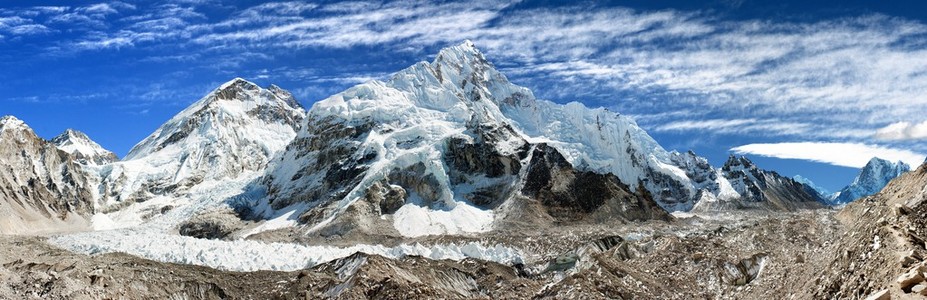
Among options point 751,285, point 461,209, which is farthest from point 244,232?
point 751,285

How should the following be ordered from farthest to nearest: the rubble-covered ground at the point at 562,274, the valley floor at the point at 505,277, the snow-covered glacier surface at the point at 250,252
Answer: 1. the snow-covered glacier surface at the point at 250,252
2. the valley floor at the point at 505,277
3. the rubble-covered ground at the point at 562,274

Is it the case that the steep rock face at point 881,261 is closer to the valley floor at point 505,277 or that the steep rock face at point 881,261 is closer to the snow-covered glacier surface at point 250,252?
the valley floor at point 505,277

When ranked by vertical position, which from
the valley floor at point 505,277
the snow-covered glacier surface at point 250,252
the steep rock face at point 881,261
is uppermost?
the steep rock face at point 881,261

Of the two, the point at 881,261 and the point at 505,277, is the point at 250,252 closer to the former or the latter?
the point at 505,277

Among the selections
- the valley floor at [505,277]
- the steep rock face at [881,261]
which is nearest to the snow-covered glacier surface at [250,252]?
the valley floor at [505,277]

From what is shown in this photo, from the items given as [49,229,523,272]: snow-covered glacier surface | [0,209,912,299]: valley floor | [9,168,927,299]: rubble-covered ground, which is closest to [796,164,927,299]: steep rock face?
[9,168,927,299]: rubble-covered ground

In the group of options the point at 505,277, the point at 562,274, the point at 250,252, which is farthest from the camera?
the point at 250,252

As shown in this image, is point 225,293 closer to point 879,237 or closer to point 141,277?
point 141,277

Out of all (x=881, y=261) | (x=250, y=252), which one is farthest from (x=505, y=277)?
(x=250, y=252)
